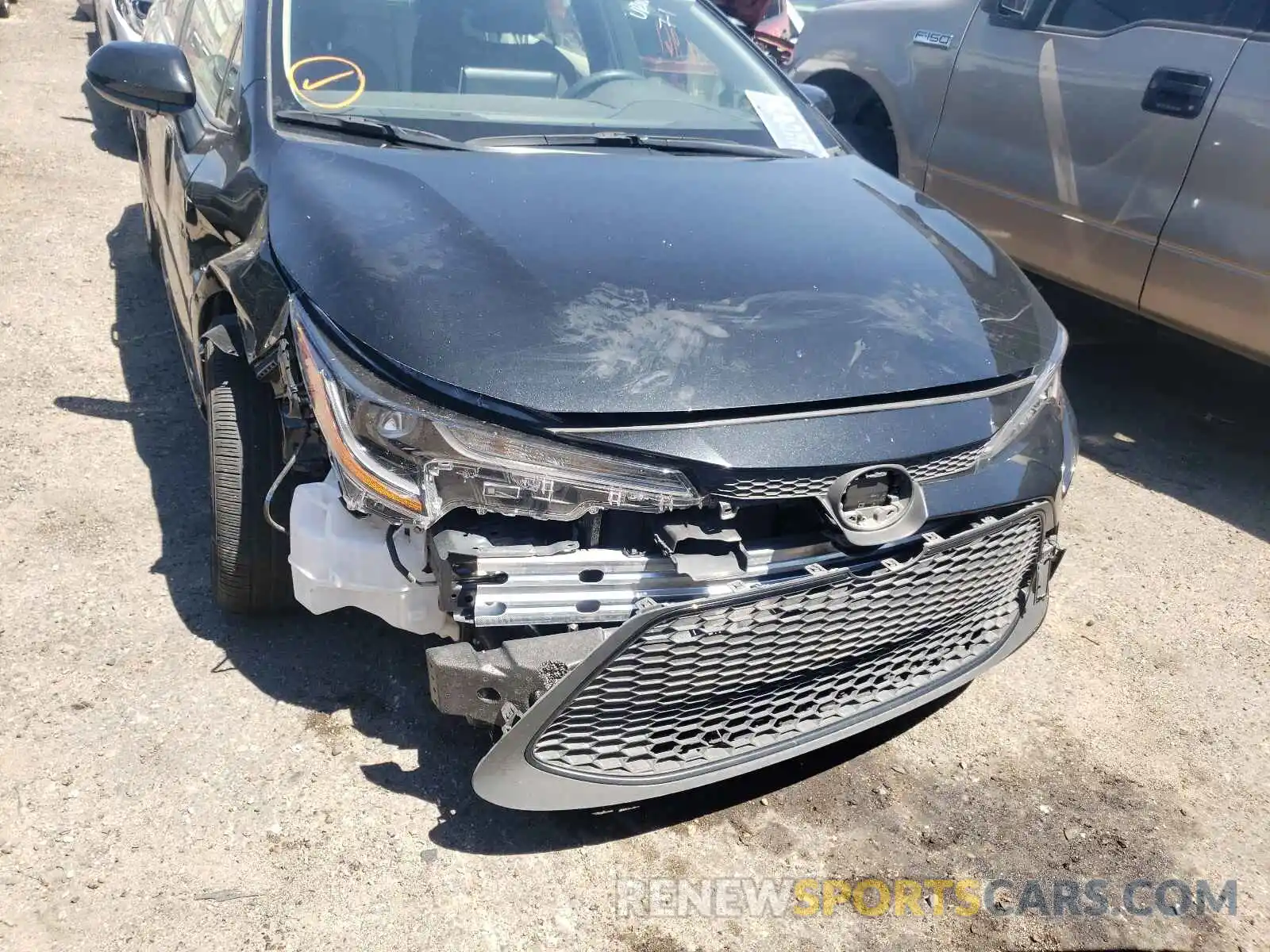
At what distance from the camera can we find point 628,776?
6.31 ft

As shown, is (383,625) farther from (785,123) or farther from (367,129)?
(785,123)

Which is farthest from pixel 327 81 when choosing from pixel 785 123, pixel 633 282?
pixel 785 123

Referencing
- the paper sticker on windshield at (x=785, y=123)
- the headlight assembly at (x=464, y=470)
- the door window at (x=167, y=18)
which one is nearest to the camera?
the headlight assembly at (x=464, y=470)

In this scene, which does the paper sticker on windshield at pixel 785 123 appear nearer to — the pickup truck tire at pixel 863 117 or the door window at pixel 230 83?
the door window at pixel 230 83

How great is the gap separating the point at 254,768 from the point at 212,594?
621 millimetres

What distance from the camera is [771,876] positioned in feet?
6.81

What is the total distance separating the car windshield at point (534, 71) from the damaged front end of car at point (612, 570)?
958 mm

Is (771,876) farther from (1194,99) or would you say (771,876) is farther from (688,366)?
(1194,99)

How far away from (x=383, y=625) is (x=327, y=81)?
4.60ft

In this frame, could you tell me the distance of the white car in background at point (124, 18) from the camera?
512cm

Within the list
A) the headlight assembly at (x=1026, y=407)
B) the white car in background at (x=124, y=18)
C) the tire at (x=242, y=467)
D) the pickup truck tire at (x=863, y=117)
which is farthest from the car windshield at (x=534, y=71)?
the white car in background at (x=124, y=18)

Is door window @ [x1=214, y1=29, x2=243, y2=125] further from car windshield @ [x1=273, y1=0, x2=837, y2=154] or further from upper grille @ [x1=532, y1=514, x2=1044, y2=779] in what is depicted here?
upper grille @ [x1=532, y1=514, x2=1044, y2=779]

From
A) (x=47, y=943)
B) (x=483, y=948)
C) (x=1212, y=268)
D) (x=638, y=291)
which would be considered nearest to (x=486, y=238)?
(x=638, y=291)

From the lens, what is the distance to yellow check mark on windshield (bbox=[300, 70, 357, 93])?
8.44 ft
